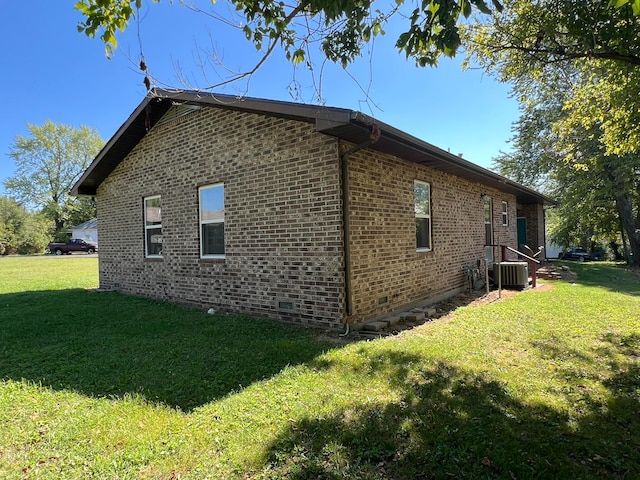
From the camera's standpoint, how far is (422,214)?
8430mm

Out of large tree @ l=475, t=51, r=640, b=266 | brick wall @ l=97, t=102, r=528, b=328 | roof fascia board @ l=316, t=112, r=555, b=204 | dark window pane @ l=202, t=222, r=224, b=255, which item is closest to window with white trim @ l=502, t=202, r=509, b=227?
large tree @ l=475, t=51, r=640, b=266

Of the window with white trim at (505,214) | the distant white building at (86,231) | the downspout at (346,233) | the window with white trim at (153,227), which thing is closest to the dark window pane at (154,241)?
the window with white trim at (153,227)

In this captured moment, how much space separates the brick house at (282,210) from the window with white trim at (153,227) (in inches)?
1.7

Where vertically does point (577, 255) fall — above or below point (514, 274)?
below

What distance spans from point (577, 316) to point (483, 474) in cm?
592

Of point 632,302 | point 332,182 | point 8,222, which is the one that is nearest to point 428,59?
point 332,182

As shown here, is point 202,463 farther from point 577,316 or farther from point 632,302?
point 632,302

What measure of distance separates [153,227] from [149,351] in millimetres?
5117

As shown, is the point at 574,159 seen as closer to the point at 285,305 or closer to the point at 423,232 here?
the point at 423,232

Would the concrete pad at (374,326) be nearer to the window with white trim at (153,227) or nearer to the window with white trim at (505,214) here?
the window with white trim at (153,227)

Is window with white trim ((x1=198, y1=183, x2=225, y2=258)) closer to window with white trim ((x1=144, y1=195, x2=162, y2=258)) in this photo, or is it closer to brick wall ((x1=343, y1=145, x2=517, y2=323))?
window with white trim ((x1=144, y1=195, x2=162, y2=258))

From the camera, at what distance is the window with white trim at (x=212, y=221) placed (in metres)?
7.82

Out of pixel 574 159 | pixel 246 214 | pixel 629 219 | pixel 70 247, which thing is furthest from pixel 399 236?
pixel 70 247

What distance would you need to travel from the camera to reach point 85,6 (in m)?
3.38
